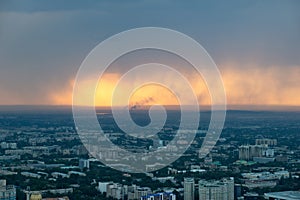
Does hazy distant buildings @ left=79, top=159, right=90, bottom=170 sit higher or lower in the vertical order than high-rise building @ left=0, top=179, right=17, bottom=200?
higher

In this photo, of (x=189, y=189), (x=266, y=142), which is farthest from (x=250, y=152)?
(x=189, y=189)

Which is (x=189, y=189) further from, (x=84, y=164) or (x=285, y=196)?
(x=84, y=164)

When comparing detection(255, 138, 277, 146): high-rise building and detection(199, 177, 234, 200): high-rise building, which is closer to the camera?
detection(199, 177, 234, 200): high-rise building

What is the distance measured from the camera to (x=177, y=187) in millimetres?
7680

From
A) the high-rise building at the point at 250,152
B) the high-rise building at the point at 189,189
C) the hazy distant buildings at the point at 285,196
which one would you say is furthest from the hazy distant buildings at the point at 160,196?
the high-rise building at the point at 250,152

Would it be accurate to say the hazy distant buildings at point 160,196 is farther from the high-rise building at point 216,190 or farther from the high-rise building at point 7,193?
the high-rise building at point 7,193

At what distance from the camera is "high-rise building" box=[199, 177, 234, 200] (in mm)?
6844

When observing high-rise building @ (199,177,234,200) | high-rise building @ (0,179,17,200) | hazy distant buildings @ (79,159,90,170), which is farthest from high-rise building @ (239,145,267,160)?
high-rise building @ (0,179,17,200)

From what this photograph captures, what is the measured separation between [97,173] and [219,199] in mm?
2559

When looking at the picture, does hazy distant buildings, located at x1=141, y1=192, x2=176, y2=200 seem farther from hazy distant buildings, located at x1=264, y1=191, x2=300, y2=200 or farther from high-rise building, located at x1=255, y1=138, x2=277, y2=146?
high-rise building, located at x1=255, y1=138, x2=277, y2=146

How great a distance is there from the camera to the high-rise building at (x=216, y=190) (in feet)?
22.5

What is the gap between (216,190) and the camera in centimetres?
689

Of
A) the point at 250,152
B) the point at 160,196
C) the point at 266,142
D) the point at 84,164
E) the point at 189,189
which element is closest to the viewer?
the point at 160,196

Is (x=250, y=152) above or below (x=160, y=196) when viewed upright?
above
